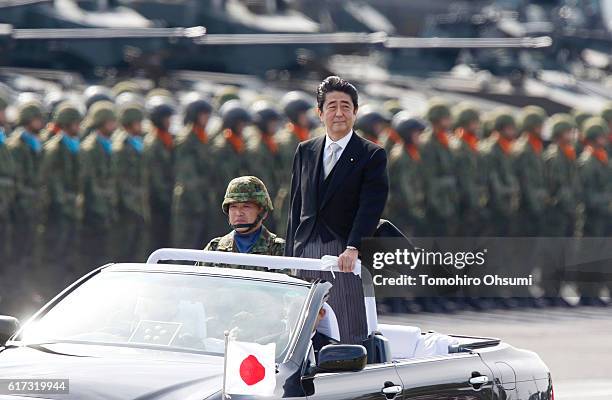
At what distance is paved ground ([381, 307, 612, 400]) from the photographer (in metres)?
14.9

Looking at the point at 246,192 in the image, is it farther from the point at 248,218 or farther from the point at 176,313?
the point at 176,313

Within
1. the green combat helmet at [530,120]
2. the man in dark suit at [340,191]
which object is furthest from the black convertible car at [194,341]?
the green combat helmet at [530,120]

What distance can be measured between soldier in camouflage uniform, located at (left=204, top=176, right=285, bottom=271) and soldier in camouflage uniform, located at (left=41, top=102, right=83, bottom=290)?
37.7ft

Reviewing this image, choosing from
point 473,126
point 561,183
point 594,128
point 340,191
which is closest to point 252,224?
point 340,191

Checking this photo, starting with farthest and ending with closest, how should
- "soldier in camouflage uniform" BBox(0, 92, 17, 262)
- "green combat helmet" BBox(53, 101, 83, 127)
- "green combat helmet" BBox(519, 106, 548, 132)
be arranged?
"green combat helmet" BBox(519, 106, 548, 132) → "green combat helmet" BBox(53, 101, 83, 127) → "soldier in camouflage uniform" BBox(0, 92, 17, 262)

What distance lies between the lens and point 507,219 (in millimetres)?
25078

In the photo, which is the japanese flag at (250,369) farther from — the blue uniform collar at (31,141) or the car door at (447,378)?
the blue uniform collar at (31,141)

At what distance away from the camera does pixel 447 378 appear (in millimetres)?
8438

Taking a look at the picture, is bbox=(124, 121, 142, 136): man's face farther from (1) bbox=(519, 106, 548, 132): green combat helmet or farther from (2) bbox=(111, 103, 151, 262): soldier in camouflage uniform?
(1) bbox=(519, 106, 548, 132): green combat helmet

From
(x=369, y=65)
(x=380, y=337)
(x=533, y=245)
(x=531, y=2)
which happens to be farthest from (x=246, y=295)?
(x=531, y=2)

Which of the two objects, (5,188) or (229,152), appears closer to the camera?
(5,188)

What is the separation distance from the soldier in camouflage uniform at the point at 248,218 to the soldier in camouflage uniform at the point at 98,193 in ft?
38.3

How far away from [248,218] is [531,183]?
54.2 feet

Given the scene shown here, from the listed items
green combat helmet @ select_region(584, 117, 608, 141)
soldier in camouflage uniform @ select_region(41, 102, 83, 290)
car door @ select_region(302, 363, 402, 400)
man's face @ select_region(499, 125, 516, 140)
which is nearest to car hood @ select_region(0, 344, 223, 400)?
car door @ select_region(302, 363, 402, 400)
